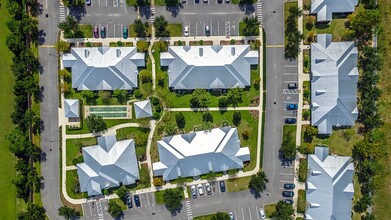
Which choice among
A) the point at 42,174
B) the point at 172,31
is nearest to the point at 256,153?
the point at 172,31

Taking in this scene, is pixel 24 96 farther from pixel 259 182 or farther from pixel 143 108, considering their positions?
pixel 259 182

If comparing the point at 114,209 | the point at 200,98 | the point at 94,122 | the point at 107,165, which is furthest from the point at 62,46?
the point at 114,209

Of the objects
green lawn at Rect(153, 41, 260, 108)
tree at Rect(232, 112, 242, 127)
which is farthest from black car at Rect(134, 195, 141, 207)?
tree at Rect(232, 112, 242, 127)

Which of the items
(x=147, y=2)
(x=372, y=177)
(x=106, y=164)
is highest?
(x=147, y=2)

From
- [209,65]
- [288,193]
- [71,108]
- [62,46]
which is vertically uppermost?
[62,46]

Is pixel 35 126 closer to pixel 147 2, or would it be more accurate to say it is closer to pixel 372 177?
pixel 147 2

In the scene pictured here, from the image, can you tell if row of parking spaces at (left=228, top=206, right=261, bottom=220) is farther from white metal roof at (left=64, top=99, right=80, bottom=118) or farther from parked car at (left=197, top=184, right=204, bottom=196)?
white metal roof at (left=64, top=99, right=80, bottom=118)
